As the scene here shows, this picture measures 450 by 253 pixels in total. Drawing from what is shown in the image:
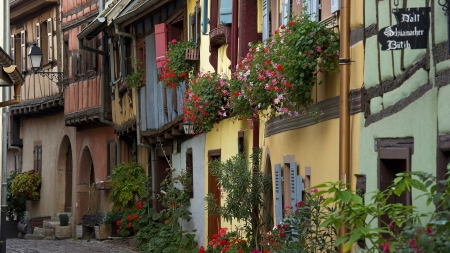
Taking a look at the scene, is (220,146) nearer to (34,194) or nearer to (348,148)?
(348,148)

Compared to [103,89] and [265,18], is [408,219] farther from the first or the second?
[103,89]

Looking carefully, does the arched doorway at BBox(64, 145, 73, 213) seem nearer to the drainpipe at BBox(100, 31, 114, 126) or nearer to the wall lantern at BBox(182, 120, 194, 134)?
the drainpipe at BBox(100, 31, 114, 126)

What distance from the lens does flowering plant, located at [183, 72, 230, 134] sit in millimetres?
12992

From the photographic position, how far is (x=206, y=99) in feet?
42.9

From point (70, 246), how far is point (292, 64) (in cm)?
1386

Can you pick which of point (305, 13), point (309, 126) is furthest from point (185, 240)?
point (305, 13)

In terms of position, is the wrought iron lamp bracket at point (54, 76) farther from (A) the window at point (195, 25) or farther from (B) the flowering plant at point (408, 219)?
(B) the flowering plant at point (408, 219)

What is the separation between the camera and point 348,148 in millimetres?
7418

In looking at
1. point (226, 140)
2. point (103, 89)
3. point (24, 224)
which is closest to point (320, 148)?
point (226, 140)

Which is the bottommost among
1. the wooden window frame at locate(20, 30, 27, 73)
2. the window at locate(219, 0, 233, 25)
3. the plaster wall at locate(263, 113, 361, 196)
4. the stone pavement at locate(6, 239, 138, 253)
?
the stone pavement at locate(6, 239, 138, 253)

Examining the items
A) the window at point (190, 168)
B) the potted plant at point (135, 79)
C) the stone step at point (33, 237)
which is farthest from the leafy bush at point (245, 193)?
the stone step at point (33, 237)

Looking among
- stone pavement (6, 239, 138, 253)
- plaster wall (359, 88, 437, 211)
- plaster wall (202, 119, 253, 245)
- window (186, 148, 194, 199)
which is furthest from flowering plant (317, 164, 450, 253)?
stone pavement (6, 239, 138, 253)

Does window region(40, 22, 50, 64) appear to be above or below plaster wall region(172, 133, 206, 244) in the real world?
above

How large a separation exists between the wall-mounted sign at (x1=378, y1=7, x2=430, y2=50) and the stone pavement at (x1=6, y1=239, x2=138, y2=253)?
13083 mm
